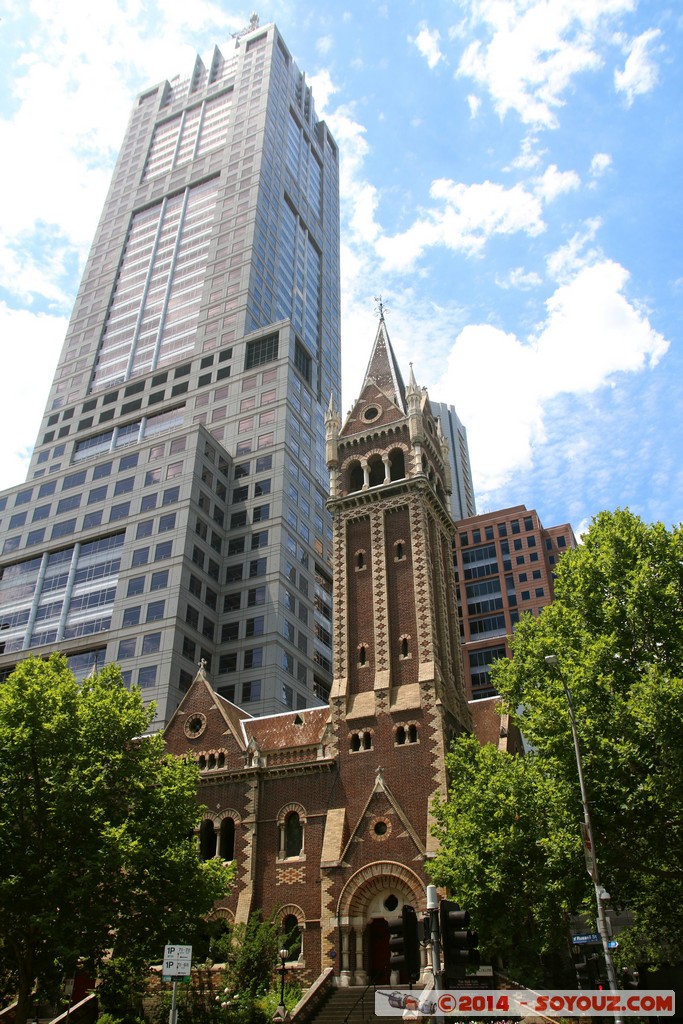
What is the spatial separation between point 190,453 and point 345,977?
5447 cm

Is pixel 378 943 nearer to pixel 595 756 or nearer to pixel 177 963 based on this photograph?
pixel 595 756

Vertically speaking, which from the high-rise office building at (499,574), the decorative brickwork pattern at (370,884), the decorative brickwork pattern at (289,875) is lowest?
the decorative brickwork pattern at (370,884)

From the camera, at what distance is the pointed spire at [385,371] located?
185 ft

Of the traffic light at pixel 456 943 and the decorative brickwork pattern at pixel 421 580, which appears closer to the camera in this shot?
the traffic light at pixel 456 943

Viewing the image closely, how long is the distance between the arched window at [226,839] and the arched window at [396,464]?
75.6 ft

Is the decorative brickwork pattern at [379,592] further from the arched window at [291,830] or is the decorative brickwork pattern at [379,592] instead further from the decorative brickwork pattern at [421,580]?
the arched window at [291,830]

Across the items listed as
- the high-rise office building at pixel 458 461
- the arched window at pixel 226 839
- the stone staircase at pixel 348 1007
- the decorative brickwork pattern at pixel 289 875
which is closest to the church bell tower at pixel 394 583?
the decorative brickwork pattern at pixel 289 875

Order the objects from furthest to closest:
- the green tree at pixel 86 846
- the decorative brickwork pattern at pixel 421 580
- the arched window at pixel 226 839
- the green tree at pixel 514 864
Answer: the decorative brickwork pattern at pixel 421 580
the arched window at pixel 226 839
the green tree at pixel 86 846
the green tree at pixel 514 864

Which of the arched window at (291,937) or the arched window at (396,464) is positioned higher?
the arched window at (396,464)

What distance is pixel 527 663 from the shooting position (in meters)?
30.4

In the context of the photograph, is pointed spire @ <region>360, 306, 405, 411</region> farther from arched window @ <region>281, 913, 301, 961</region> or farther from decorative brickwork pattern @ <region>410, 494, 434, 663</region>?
arched window @ <region>281, 913, 301, 961</region>

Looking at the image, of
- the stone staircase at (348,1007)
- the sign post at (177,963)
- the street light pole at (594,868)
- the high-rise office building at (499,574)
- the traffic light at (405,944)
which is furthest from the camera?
the high-rise office building at (499,574)

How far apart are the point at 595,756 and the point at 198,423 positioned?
209ft

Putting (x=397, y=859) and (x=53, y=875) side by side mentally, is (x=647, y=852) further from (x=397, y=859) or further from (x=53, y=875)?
(x=53, y=875)
